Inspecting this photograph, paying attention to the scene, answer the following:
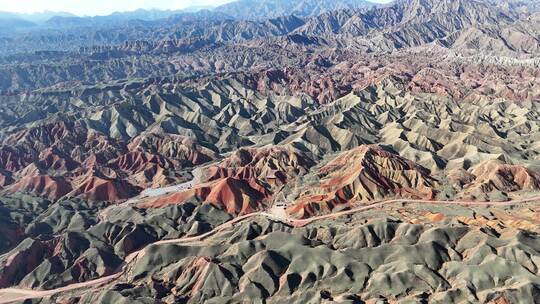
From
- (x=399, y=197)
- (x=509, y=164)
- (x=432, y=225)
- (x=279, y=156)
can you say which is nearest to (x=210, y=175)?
(x=279, y=156)

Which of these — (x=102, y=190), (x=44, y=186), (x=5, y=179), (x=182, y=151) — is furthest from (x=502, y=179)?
(x=5, y=179)

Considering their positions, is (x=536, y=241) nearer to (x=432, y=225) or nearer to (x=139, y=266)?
(x=432, y=225)

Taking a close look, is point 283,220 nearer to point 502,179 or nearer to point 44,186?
point 502,179

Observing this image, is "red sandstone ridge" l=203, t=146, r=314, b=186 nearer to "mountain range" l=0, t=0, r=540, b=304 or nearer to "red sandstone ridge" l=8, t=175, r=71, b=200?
"mountain range" l=0, t=0, r=540, b=304

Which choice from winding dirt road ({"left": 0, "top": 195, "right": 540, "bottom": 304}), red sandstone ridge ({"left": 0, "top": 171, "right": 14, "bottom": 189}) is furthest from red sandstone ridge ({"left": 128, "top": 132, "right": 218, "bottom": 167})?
winding dirt road ({"left": 0, "top": 195, "right": 540, "bottom": 304})

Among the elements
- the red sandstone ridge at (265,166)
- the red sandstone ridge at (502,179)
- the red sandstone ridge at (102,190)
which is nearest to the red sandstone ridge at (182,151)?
the red sandstone ridge at (265,166)

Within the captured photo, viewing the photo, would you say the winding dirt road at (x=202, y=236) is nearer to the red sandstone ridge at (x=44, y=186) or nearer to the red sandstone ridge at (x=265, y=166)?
the red sandstone ridge at (x=265, y=166)
